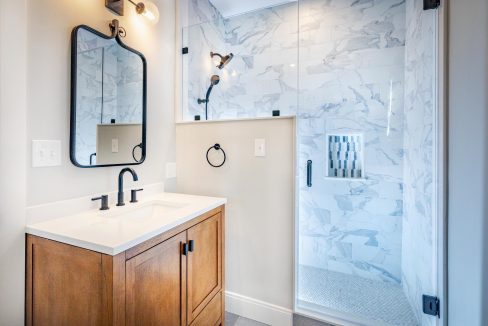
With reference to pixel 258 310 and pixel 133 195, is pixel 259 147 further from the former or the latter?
pixel 258 310

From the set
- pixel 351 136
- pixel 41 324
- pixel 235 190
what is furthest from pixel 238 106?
pixel 41 324

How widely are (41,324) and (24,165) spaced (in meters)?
0.66

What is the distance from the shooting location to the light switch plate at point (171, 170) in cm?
180

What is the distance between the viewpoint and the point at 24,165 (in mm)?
1007

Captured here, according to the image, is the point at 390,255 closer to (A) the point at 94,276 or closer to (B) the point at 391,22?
(B) the point at 391,22

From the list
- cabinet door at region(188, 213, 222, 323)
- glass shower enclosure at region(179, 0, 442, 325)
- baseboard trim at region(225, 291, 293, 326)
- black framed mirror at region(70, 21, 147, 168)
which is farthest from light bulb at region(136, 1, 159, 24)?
baseboard trim at region(225, 291, 293, 326)

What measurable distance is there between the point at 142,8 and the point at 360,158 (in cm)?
205

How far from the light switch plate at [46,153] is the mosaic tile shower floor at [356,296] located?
5.45 ft

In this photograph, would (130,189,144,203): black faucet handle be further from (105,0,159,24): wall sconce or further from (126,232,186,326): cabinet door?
(105,0,159,24): wall sconce

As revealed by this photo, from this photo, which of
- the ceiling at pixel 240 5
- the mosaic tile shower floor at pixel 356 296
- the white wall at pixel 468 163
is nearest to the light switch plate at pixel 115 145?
the mosaic tile shower floor at pixel 356 296

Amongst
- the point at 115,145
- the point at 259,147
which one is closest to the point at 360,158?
the point at 259,147

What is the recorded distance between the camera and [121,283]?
2.70 ft

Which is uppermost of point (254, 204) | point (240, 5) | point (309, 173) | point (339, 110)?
point (240, 5)

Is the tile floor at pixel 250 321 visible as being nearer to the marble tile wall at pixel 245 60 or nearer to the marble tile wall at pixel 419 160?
the marble tile wall at pixel 419 160
